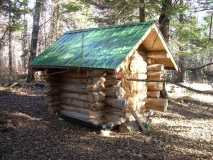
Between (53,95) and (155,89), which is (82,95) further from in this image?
(155,89)

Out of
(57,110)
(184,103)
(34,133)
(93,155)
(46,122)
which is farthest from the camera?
(184,103)

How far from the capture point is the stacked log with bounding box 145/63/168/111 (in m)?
14.8

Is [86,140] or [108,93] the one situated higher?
[108,93]

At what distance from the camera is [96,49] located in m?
13.7

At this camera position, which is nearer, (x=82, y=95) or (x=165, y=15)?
(x=82, y=95)

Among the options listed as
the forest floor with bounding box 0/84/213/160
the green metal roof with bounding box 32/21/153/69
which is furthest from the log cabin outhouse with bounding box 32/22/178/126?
the forest floor with bounding box 0/84/213/160

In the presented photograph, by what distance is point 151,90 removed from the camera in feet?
49.8

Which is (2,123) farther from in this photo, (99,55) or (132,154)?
(132,154)

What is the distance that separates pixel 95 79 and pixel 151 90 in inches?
121

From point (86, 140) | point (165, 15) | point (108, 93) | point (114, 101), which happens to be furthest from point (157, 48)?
point (165, 15)

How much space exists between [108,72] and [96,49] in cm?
108

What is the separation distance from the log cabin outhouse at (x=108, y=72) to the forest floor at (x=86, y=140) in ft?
2.54

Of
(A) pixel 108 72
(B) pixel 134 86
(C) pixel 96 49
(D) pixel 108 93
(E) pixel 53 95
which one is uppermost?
(C) pixel 96 49

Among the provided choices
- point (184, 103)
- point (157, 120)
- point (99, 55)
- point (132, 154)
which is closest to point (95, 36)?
point (99, 55)
